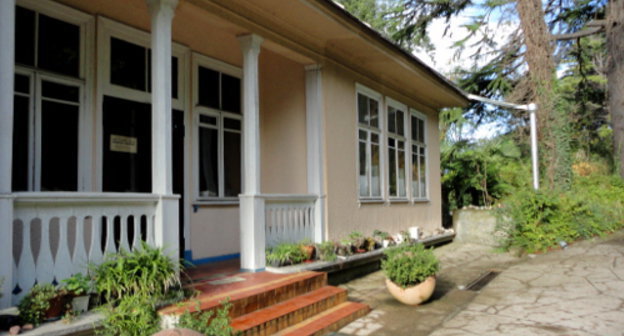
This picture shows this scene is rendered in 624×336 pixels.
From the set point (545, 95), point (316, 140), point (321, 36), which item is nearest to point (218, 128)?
point (316, 140)

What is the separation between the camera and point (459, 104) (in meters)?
12.4

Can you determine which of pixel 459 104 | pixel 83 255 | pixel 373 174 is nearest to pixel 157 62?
pixel 83 255

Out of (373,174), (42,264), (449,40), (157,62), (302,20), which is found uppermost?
(449,40)

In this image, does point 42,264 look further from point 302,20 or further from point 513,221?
point 513,221

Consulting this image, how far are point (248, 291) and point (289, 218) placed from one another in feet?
6.67

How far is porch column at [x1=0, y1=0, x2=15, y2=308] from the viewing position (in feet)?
11.0

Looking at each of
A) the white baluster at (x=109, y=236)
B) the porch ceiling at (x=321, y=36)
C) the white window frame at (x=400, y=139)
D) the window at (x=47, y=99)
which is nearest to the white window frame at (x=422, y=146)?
the white window frame at (x=400, y=139)

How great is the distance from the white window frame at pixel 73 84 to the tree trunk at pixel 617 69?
45.5ft

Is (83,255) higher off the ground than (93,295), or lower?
higher

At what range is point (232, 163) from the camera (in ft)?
23.6

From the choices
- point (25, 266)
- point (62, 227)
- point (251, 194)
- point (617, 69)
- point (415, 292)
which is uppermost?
point (617, 69)

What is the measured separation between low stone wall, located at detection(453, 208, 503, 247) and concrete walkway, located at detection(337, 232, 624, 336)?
2.70 metres

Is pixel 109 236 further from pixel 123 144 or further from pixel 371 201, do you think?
pixel 371 201

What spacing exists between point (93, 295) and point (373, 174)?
6.00 metres
